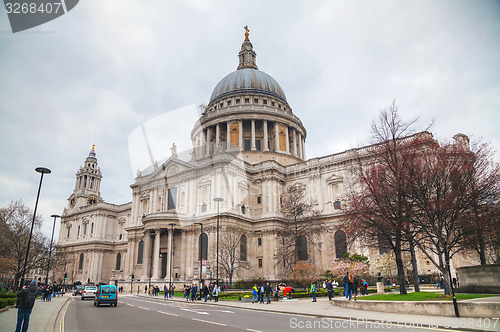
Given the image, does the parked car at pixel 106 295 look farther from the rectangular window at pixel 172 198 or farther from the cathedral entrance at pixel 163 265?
the rectangular window at pixel 172 198

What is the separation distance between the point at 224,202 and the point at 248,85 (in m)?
32.5

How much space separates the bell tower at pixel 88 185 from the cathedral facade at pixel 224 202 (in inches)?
331

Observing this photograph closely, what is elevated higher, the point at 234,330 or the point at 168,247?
the point at 168,247

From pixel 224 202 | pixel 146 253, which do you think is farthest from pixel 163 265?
pixel 224 202

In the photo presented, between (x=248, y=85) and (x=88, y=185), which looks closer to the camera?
(x=248, y=85)

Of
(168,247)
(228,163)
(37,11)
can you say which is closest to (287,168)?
(228,163)

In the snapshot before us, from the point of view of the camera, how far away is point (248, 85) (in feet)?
237

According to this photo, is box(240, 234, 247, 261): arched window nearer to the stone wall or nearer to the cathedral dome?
the stone wall

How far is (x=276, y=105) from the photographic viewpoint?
7212 cm

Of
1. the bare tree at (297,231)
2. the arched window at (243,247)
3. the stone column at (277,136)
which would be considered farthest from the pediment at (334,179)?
the stone column at (277,136)

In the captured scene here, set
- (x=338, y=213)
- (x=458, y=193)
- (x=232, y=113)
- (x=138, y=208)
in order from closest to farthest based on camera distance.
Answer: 1. (x=458, y=193)
2. (x=338, y=213)
3. (x=138, y=208)
4. (x=232, y=113)

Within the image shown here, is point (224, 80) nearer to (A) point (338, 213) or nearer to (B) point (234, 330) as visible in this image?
(A) point (338, 213)

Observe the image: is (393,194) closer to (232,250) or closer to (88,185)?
(232,250)

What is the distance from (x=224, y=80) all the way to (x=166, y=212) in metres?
37.5
